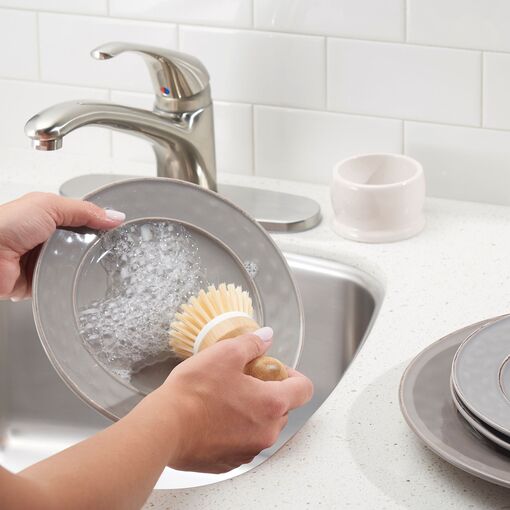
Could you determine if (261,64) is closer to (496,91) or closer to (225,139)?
(225,139)

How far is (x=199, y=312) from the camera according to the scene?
956mm

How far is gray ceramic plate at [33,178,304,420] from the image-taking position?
3.00 feet

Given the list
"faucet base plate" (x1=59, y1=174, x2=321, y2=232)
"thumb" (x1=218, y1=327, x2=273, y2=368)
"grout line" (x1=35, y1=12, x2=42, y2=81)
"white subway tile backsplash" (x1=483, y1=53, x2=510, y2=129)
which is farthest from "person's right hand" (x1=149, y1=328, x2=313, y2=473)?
"grout line" (x1=35, y1=12, x2=42, y2=81)

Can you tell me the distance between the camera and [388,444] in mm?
898

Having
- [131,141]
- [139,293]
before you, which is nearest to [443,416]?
[139,293]

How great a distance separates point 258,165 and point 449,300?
40 centimetres

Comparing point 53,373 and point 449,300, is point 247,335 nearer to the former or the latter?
point 449,300

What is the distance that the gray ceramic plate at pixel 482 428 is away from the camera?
81cm

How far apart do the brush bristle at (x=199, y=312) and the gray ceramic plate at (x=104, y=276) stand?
36mm

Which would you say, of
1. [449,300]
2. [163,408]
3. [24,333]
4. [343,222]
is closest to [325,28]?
[343,222]

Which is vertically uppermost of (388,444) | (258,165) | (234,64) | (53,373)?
(234,64)

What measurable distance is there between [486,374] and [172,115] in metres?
0.57

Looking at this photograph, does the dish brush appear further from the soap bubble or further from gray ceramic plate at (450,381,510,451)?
gray ceramic plate at (450,381,510,451)

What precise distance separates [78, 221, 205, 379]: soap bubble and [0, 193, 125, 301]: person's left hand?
3 centimetres
